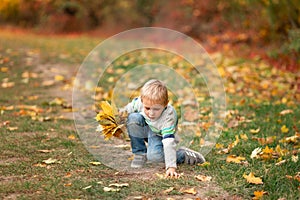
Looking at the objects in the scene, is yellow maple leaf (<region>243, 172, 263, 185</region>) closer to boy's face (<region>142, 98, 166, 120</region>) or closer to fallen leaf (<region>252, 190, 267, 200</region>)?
fallen leaf (<region>252, 190, 267, 200</region>)

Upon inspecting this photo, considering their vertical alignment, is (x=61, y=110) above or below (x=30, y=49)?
below

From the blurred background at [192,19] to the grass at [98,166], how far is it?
2.63 m

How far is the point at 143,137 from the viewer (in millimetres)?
4445

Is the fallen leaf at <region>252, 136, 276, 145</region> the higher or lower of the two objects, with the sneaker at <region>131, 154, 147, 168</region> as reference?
higher

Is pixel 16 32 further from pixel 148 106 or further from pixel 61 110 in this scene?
pixel 148 106

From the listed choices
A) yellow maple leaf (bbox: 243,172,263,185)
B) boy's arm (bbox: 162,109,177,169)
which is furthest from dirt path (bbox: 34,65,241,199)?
yellow maple leaf (bbox: 243,172,263,185)

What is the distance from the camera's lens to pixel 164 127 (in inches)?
166

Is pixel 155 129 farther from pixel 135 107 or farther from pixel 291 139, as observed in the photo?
pixel 291 139

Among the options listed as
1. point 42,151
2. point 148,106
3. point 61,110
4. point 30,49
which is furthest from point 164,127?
point 30,49

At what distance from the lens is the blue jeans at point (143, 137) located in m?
4.33

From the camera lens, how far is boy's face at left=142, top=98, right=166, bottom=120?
4.17 meters

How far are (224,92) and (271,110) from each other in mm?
1428

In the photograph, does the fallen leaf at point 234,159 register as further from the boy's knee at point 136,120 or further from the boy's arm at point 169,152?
the boy's knee at point 136,120

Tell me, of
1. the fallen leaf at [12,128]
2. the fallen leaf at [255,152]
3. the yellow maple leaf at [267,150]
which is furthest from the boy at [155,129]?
the fallen leaf at [12,128]
